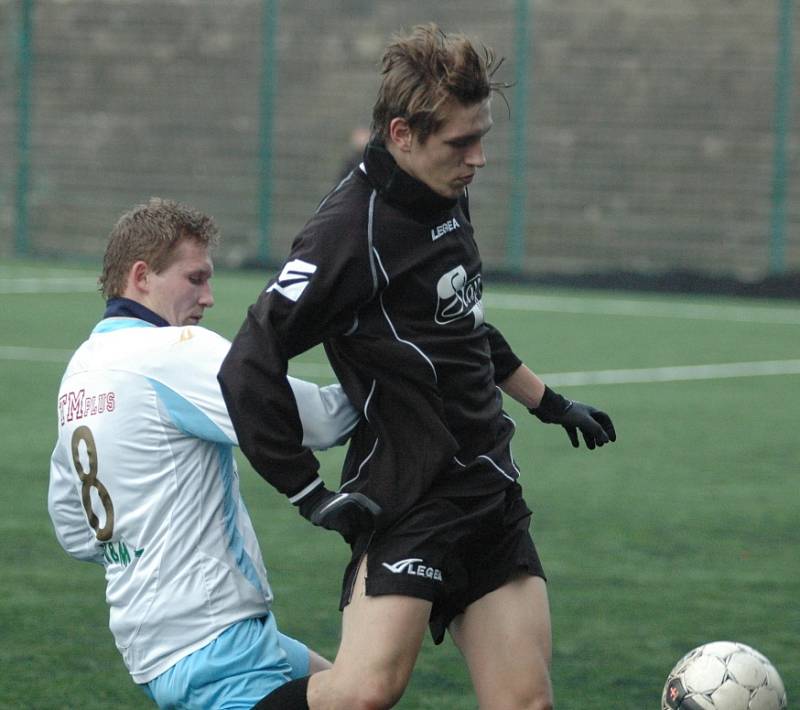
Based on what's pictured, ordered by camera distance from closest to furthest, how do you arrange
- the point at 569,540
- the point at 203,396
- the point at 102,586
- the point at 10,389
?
the point at 203,396
the point at 102,586
the point at 569,540
the point at 10,389

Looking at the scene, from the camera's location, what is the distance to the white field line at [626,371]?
1335cm

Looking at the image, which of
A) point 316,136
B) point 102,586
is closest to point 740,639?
point 102,586

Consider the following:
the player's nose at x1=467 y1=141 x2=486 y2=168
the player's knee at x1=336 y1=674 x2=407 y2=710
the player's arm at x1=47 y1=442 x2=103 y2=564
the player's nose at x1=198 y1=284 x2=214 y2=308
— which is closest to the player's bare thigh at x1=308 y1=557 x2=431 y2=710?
the player's knee at x1=336 y1=674 x2=407 y2=710

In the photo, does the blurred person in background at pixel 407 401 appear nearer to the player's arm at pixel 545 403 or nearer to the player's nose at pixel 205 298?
the player's nose at pixel 205 298

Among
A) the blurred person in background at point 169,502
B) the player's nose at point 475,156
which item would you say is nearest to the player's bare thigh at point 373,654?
the blurred person in background at point 169,502

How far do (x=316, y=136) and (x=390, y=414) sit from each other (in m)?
20.6

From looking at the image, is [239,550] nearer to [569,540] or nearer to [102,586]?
[102,586]

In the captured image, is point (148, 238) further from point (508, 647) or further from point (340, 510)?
point (508, 647)

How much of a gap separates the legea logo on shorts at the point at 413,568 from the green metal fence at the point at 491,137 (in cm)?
1761

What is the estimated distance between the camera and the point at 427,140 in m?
3.99

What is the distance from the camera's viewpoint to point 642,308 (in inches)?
781

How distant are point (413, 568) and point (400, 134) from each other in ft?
3.25

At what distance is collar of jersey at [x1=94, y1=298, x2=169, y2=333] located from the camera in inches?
155

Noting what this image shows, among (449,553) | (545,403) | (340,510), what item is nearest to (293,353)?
(340,510)
